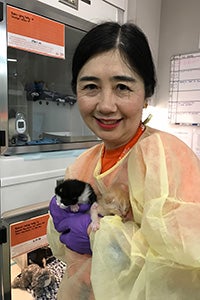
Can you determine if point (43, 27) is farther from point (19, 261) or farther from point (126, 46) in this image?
point (19, 261)

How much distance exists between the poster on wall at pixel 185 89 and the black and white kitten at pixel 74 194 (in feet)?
3.94

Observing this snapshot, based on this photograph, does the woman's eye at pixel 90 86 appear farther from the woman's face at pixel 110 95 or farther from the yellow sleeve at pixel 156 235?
the yellow sleeve at pixel 156 235

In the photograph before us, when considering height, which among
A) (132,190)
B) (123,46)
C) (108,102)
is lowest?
(132,190)

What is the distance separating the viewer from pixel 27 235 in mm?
1128

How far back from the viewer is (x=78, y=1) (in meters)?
1.18

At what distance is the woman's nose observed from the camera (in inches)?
25.3

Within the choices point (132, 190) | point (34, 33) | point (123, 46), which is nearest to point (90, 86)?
point (123, 46)

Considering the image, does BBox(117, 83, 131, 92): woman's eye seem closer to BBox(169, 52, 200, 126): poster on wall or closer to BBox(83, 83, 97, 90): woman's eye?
BBox(83, 83, 97, 90): woman's eye

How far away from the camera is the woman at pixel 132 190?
20.5 inches

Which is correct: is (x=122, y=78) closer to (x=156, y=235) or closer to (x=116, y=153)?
(x=116, y=153)

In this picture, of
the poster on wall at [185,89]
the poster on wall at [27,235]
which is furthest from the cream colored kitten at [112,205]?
the poster on wall at [185,89]

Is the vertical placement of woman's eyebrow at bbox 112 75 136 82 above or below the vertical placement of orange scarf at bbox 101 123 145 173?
above

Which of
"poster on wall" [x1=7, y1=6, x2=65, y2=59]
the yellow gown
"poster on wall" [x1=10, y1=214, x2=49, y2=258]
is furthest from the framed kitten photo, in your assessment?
"poster on wall" [x1=10, y1=214, x2=49, y2=258]

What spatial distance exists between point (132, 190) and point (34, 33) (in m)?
0.80
